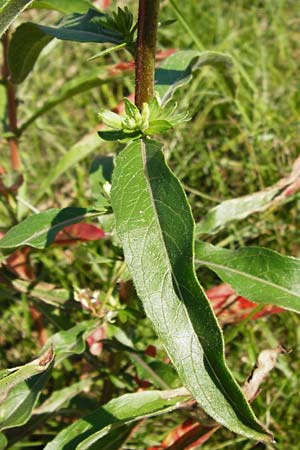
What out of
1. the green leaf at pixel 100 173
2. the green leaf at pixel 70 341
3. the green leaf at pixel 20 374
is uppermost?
the green leaf at pixel 100 173

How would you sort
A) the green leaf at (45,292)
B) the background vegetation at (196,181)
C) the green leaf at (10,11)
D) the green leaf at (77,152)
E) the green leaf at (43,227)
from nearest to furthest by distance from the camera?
the green leaf at (10,11) → the green leaf at (43,227) → the green leaf at (45,292) → the background vegetation at (196,181) → the green leaf at (77,152)

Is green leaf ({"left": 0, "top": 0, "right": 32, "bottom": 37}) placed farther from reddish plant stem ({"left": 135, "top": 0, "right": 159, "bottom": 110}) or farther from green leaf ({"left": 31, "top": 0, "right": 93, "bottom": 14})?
green leaf ({"left": 31, "top": 0, "right": 93, "bottom": 14})

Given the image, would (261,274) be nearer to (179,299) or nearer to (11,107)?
(179,299)

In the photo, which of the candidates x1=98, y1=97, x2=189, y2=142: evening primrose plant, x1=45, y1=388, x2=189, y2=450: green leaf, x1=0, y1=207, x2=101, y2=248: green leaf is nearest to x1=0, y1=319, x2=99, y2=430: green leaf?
x1=45, y1=388, x2=189, y2=450: green leaf

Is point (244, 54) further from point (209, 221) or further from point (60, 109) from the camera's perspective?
point (209, 221)

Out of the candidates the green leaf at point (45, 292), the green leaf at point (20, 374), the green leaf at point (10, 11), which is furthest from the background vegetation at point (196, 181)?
the green leaf at point (10, 11)

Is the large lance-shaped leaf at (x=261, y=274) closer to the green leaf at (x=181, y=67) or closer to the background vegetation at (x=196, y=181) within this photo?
the background vegetation at (x=196, y=181)

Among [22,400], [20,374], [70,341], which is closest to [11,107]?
[70,341]
